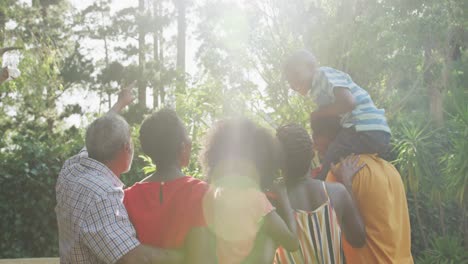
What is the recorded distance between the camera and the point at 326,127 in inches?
140

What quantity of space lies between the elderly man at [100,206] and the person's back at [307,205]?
0.60m

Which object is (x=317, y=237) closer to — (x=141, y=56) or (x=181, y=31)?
(x=141, y=56)

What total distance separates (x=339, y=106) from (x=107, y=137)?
1.38 m

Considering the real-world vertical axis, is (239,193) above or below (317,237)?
above

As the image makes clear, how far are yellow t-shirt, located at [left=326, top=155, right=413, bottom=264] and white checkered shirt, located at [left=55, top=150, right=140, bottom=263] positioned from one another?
1.19 meters

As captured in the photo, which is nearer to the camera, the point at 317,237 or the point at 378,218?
the point at 317,237

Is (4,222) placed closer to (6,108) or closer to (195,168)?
(195,168)

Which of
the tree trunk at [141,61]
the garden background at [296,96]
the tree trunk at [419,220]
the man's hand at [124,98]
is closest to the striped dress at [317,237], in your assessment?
the man's hand at [124,98]

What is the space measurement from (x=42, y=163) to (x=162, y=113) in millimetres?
7402

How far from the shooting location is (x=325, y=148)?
355 cm

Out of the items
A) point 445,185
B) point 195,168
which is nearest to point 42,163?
point 195,168

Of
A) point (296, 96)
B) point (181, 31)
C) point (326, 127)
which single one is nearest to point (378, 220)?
point (326, 127)

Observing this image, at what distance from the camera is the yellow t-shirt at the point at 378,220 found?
3227 mm

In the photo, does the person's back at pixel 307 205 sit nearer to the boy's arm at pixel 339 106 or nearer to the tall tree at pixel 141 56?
the boy's arm at pixel 339 106
